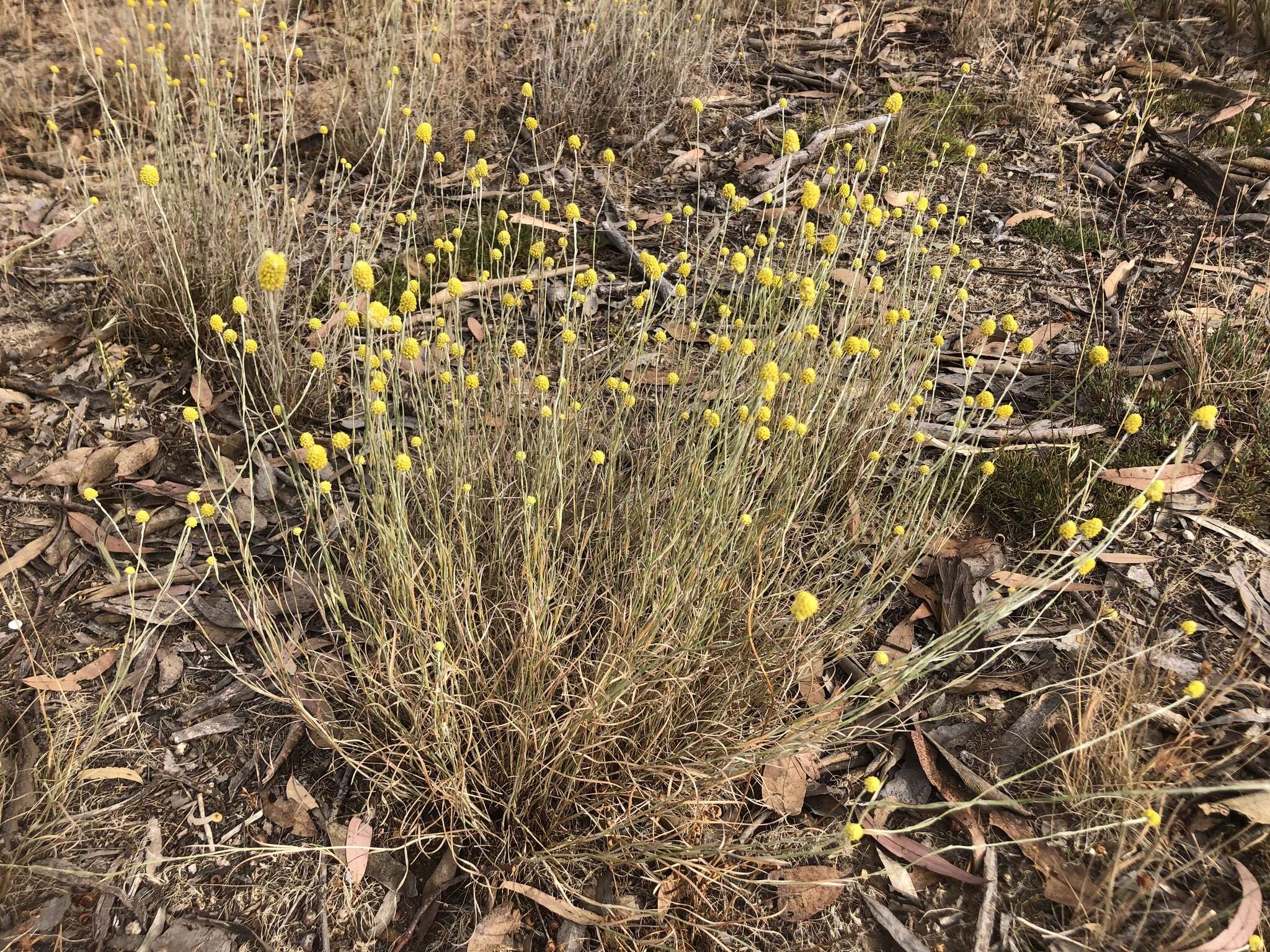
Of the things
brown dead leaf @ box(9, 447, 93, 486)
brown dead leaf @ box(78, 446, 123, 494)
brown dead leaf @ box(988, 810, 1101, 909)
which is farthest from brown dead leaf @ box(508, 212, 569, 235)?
brown dead leaf @ box(988, 810, 1101, 909)

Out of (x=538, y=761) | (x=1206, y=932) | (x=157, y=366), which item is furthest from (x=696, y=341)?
(x=1206, y=932)

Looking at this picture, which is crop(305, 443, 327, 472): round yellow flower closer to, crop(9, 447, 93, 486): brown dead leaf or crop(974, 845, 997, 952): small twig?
crop(9, 447, 93, 486): brown dead leaf

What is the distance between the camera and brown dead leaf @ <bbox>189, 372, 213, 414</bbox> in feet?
9.96

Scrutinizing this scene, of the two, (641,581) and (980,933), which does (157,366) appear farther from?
(980,933)

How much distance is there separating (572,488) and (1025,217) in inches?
117

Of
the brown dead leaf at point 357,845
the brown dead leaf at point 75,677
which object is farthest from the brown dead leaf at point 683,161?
the brown dead leaf at point 357,845

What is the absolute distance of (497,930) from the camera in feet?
6.15

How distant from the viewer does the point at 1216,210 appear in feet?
11.6

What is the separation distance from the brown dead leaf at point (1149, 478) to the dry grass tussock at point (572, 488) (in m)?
0.16

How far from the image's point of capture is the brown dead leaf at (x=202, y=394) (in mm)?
3035

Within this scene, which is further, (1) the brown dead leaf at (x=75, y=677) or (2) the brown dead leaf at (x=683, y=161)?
(2) the brown dead leaf at (x=683, y=161)

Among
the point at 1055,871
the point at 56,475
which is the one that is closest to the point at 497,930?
the point at 1055,871

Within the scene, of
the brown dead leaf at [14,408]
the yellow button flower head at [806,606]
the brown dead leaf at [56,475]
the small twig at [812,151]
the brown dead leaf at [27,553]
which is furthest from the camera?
the small twig at [812,151]

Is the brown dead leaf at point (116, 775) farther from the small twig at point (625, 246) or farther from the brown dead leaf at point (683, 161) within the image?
the brown dead leaf at point (683, 161)
